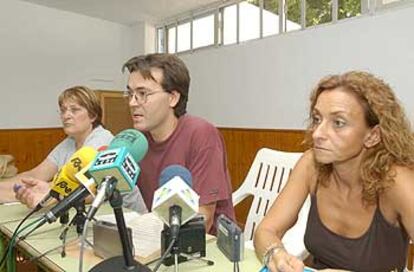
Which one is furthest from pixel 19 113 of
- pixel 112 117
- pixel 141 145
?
pixel 141 145

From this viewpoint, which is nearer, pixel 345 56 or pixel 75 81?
pixel 345 56

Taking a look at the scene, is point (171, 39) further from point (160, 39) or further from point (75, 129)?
point (75, 129)

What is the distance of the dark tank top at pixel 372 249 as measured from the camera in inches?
49.2

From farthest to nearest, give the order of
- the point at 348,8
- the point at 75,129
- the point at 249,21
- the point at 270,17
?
the point at 249,21 < the point at 270,17 < the point at 348,8 < the point at 75,129

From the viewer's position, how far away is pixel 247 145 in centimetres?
402

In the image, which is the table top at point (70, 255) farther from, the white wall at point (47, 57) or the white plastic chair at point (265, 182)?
the white wall at point (47, 57)

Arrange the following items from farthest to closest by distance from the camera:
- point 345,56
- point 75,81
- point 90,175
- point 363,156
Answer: point 75,81 < point 345,56 < point 363,156 < point 90,175

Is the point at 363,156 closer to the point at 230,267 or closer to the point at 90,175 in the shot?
the point at 230,267

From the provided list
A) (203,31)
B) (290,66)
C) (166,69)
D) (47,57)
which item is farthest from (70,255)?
(47,57)

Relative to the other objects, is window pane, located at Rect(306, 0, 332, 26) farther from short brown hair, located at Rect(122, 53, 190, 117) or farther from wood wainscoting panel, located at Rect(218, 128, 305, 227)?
short brown hair, located at Rect(122, 53, 190, 117)

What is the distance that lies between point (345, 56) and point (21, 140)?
3.76 meters

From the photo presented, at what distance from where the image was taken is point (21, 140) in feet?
16.2

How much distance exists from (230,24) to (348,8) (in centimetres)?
147

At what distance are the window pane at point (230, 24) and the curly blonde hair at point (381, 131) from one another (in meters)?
3.11
